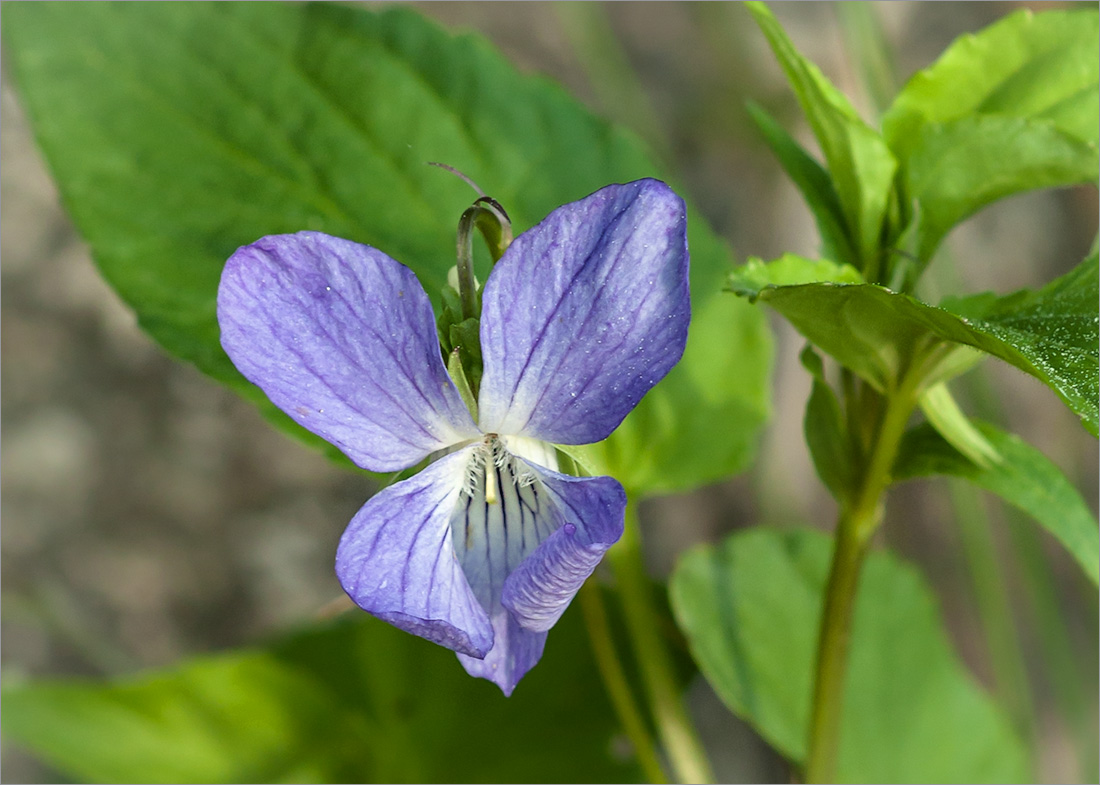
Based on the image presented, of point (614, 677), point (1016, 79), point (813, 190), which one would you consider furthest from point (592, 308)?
point (614, 677)

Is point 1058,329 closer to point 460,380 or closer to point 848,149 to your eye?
point 848,149

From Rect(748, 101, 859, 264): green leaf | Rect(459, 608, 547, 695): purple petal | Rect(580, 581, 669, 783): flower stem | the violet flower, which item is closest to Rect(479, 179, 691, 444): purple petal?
A: the violet flower

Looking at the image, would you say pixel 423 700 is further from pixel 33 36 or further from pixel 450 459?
pixel 33 36

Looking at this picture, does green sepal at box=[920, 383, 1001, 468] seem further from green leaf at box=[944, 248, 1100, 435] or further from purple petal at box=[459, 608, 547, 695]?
purple petal at box=[459, 608, 547, 695]

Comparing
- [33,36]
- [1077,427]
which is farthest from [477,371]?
[1077,427]

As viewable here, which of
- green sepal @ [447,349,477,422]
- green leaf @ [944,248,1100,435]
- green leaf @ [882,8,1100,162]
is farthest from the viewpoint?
green leaf @ [882,8,1100,162]
